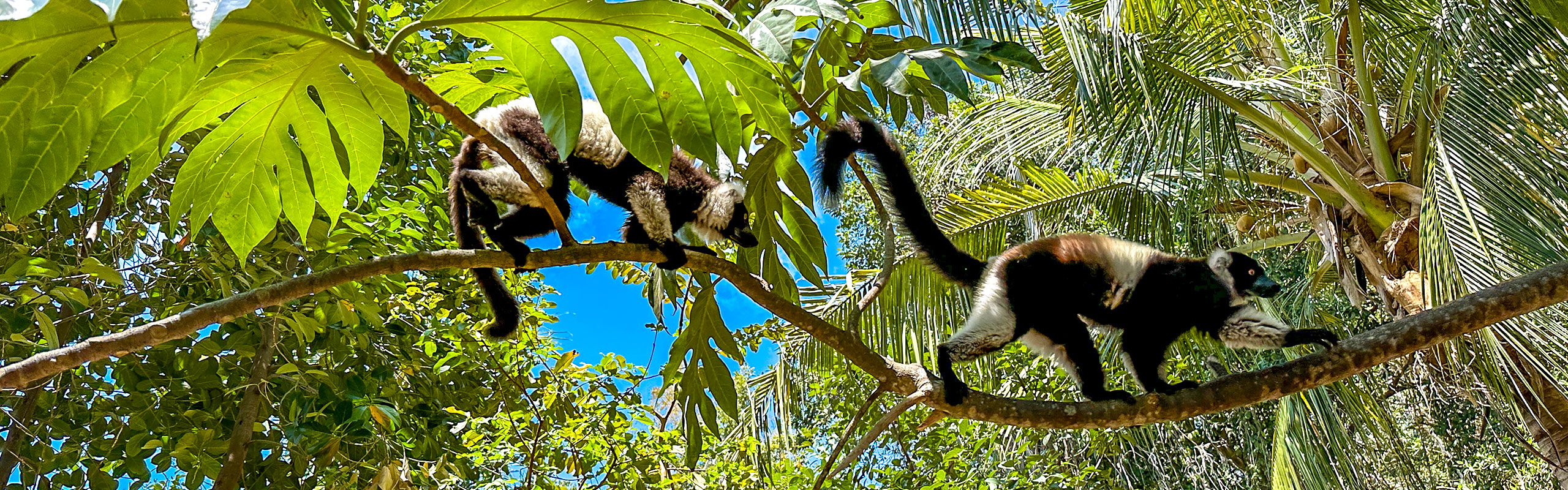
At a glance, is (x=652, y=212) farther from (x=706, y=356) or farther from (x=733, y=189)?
(x=706, y=356)

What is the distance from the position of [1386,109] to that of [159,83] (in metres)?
6.28

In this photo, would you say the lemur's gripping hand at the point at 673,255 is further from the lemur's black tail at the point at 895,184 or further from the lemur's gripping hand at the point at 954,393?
the lemur's gripping hand at the point at 954,393

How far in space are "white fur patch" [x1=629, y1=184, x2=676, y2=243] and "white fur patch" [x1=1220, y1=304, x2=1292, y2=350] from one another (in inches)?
89.8

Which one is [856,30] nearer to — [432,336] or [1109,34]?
[1109,34]

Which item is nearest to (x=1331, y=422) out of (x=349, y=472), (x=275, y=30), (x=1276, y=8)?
(x=1276, y=8)

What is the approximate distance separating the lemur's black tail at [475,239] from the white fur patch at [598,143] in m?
0.42

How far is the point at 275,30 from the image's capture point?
5.32 ft

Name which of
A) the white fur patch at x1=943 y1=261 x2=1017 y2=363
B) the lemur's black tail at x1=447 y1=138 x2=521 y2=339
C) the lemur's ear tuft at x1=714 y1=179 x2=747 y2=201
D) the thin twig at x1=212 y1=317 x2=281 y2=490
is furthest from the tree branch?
the thin twig at x1=212 y1=317 x2=281 y2=490

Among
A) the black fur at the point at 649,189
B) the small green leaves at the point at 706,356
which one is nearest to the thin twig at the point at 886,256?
the small green leaves at the point at 706,356

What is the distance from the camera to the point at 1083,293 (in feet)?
12.9

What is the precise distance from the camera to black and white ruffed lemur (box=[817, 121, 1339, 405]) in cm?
379

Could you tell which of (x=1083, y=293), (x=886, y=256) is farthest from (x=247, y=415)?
(x=1083, y=293)

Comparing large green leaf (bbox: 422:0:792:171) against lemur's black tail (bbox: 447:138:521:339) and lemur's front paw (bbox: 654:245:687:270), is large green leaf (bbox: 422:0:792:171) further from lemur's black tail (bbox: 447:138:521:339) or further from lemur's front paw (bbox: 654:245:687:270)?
lemur's black tail (bbox: 447:138:521:339)

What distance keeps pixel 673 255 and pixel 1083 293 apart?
1576 mm
